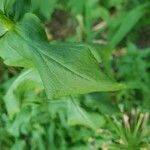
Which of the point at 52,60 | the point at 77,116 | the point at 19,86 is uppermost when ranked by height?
the point at 52,60

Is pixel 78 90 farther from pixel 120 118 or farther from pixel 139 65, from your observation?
pixel 139 65

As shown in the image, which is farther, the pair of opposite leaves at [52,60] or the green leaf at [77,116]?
the green leaf at [77,116]

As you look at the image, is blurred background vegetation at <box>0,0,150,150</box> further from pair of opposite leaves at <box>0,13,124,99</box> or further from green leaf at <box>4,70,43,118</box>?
pair of opposite leaves at <box>0,13,124,99</box>

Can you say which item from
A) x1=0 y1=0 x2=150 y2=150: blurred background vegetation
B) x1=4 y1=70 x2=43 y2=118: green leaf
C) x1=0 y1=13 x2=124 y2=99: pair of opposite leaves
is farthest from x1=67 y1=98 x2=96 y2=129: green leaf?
x1=0 y1=13 x2=124 y2=99: pair of opposite leaves

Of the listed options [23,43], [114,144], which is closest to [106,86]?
[23,43]

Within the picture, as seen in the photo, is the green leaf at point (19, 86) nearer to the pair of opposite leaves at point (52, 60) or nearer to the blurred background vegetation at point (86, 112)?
the blurred background vegetation at point (86, 112)

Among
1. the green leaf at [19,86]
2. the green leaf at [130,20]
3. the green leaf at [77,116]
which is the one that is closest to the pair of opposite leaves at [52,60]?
the green leaf at [19,86]

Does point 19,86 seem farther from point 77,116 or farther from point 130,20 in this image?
point 130,20

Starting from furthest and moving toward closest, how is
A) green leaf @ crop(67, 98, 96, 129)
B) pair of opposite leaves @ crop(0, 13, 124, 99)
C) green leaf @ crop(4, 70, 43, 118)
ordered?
green leaf @ crop(67, 98, 96, 129), green leaf @ crop(4, 70, 43, 118), pair of opposite leaves @ crop(0, 13, 124, 99)

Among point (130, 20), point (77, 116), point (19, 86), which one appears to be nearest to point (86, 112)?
point (77, 116)
